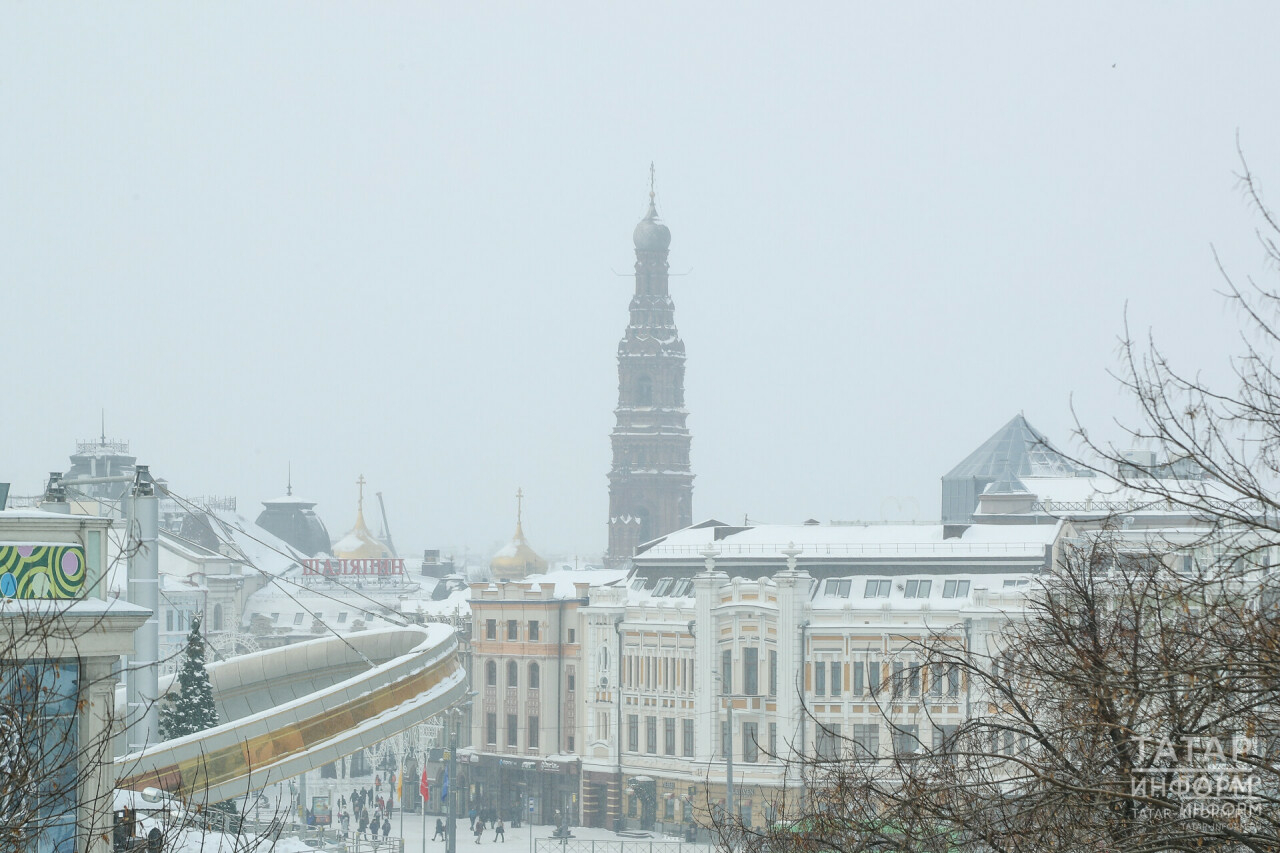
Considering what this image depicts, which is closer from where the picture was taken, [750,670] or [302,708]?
[302,708]

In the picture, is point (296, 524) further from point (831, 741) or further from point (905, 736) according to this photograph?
point (905, 736)

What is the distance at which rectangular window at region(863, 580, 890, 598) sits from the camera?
72.1m

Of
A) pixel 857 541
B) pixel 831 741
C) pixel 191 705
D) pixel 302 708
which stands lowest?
pixel 831 741

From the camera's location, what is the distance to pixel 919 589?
71562 mm

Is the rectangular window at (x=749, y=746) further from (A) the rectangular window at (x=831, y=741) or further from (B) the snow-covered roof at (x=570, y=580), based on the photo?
(B) the snow-covered roof at (x=570, y=580)

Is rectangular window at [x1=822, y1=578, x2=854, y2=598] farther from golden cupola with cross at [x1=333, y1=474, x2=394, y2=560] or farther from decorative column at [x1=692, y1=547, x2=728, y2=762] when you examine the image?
golden cupola with cross at [x1=333, y1=474, x2=394, y2=560]

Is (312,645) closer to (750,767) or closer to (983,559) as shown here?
(750,767)

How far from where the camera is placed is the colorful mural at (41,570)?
Answer: 1877cm

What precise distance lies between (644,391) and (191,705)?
91752 millimetres

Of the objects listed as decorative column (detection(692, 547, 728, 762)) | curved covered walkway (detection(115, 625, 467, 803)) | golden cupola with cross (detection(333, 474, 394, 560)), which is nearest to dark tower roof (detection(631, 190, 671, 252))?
golden cupola with cross (detection(333, 474, 394, 560))

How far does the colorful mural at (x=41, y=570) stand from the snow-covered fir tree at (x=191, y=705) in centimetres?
2111

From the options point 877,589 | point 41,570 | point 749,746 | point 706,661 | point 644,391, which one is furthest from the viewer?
point 644,391

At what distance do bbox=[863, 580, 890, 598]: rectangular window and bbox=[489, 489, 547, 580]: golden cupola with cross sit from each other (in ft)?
127

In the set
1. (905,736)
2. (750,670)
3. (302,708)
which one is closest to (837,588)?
(750,670)
